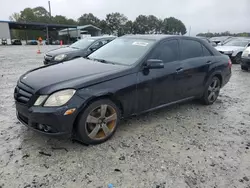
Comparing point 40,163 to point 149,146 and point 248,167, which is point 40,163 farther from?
point 248,167

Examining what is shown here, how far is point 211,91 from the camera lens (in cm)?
500

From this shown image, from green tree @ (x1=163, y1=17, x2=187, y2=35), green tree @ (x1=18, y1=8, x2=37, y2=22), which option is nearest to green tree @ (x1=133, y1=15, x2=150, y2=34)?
green tree @ (x1=163, y1=17, x2=187, y2=35)

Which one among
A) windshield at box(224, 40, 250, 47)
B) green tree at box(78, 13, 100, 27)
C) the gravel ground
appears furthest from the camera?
green tree at box(78, 13, 100, 27)

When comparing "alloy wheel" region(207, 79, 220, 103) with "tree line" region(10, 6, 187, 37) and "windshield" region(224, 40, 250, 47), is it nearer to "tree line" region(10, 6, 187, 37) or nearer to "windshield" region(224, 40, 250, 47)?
"windshield" region(224, 40, 250, 47)

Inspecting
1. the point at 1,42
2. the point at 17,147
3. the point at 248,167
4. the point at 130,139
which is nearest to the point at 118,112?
the point at 130,139

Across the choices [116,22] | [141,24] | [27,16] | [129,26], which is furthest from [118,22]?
[27,16]

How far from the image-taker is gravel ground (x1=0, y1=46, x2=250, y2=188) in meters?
2.53

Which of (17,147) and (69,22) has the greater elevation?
(69,22)

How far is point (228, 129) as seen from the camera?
3900 mm

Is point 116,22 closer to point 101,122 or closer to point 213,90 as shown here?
point 213,90

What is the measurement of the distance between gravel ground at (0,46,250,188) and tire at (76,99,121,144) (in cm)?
13

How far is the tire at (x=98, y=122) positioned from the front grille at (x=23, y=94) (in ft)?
2.38

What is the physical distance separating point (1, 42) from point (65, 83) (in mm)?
40824

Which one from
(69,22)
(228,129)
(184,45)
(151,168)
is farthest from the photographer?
(69,22)
